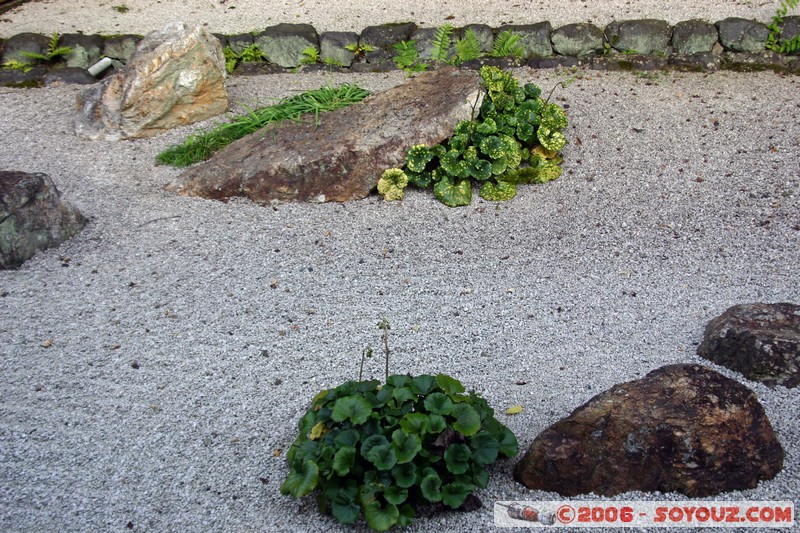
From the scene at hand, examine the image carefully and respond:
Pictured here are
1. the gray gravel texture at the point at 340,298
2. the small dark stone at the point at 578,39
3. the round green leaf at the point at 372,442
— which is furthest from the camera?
the small dark stone at the point at 578,39

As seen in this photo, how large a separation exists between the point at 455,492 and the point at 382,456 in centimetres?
30

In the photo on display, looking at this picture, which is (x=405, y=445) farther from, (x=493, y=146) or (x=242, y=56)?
(x=242, y=56)

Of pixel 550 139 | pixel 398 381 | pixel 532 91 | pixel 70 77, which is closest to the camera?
pixel 398 381

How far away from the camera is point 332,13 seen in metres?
7.51

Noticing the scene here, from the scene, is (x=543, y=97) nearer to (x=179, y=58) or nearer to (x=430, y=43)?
(x=430, y=43)

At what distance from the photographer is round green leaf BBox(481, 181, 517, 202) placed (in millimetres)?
5188

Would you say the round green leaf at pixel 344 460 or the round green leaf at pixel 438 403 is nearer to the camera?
the round green leaf at pixel 344 460

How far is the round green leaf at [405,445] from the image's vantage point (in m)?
2.58

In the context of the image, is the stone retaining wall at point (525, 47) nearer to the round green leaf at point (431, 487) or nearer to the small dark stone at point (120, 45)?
the small dark stone at point (120, 45)

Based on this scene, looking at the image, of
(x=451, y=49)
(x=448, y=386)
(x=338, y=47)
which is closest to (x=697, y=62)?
(x=451, y=49)

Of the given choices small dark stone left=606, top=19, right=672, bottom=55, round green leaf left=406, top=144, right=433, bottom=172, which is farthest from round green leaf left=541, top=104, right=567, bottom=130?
small dark stone left=606, top=19, right=672, bottom=55

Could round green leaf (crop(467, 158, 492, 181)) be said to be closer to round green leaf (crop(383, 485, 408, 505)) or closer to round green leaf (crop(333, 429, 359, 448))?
round green leaf (crop(333, 429, 359, 448))

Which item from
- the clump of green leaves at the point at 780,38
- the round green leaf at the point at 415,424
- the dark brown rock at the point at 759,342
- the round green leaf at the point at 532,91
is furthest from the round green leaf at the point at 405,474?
the clump of green leaves at the point at 780,38

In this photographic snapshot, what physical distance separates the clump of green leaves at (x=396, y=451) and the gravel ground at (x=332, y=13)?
516 cm
